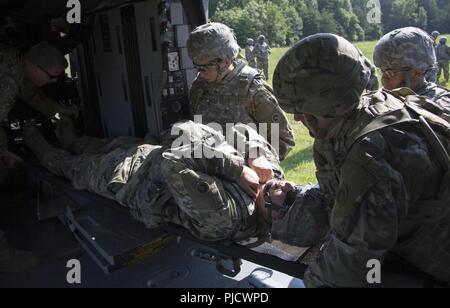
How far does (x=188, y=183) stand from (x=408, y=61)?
173 centimetres

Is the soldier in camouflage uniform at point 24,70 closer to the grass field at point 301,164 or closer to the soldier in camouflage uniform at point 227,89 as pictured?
the soldier in camouflage uniform at point 227,89

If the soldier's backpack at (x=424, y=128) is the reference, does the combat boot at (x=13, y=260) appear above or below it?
below

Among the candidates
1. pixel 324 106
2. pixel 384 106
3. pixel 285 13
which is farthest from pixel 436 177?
pixel 285 13

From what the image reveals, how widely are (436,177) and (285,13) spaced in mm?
56006

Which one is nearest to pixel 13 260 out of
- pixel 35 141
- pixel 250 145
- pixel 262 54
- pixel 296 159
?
pixel 35 141

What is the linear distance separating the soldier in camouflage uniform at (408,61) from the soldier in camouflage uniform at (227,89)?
2.80ft

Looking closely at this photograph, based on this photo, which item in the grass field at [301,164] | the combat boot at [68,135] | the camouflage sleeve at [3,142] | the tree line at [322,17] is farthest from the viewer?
the tree line at [322,17]

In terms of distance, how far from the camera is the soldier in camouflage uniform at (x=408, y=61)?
2889 mm

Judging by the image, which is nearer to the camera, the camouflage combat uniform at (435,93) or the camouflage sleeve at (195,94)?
the camouflage combat uniform at (435,93)

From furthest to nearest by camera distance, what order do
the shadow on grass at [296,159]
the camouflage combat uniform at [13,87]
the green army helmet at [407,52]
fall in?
the shadow on grass at [296,159] < the camouflage combat uniform at [13,87] < the green army helmet at [407,52]

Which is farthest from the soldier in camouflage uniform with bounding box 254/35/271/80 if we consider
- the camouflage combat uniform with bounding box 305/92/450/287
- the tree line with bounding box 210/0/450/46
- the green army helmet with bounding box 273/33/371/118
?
the tree line with bounding box 210/0/450/46

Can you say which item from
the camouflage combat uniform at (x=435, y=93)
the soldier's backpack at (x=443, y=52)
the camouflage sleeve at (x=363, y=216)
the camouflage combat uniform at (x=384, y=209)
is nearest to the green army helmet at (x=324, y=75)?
the camouflage combat uniform at (x=384, y=209)

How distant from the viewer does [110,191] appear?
2977 millimetres
